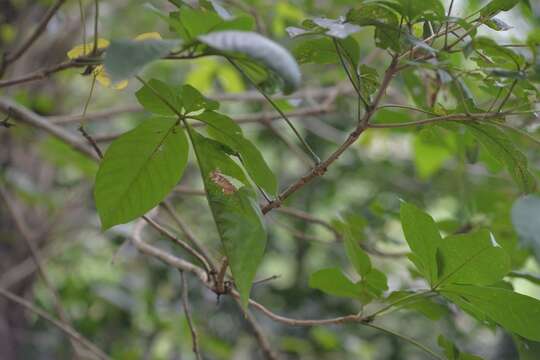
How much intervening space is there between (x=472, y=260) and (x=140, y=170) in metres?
0.30

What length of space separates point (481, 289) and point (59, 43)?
1.48 metres

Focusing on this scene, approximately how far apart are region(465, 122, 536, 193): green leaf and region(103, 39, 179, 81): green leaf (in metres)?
0.26

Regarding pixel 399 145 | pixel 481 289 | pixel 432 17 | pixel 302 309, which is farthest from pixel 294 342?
pixel 432 17

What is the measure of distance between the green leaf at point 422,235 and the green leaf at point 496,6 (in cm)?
17

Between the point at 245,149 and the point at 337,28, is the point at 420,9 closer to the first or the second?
the point at 337,28

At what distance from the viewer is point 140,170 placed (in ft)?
1.84

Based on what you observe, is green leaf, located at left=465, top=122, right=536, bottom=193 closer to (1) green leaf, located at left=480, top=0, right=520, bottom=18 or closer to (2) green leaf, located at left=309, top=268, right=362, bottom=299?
(1) green leaf, located at left=480, top=0, right=520, bottom=18

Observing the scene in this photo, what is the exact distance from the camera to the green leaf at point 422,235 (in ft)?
1.84

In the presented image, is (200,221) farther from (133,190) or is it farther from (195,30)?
(195,30)

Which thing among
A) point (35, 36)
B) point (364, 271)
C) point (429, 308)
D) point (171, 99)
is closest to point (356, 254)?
point (364, 271)

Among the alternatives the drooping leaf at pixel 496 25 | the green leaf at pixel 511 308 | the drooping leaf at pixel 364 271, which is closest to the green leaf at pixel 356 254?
the drooping leaf at pixel 364 271

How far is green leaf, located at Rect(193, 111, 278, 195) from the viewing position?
537 mm

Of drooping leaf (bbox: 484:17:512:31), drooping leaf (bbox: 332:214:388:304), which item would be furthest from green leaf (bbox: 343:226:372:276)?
drooping leaf (bbox: 484:17:512:31)

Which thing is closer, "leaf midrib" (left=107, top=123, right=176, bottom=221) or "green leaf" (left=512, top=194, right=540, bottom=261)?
"leaf midrib" (left=107, top=123, right=176, bottom=221)
